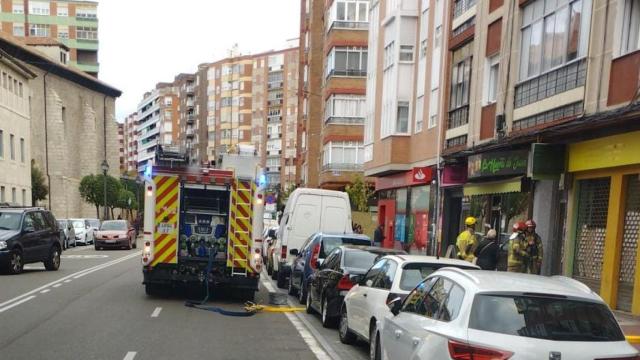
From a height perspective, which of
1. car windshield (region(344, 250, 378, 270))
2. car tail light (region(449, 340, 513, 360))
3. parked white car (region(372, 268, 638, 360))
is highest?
parked white car (region(372, 268, 638, 360))

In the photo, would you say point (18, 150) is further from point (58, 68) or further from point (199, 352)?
point (199, 352)

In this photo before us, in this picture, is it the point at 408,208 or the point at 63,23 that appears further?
the point at 63,23

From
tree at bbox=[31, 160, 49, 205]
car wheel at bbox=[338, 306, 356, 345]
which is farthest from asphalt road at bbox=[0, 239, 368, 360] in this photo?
tree at bbox=[31, 160, 49, 205]

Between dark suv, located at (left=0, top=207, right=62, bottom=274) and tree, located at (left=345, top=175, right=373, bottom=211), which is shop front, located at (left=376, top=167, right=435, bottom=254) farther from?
dark suv, located at (left=0, top=207, right=62, bottom=274)

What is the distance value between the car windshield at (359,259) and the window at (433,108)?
13259 mm

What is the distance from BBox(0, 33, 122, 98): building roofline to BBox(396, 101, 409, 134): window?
37173 millimetres

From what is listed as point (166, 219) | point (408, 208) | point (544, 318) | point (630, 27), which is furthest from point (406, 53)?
point (544, 318)

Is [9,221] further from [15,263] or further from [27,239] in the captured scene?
[15,263]

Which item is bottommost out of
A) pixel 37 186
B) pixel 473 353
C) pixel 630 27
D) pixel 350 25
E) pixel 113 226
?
pixel 113 226

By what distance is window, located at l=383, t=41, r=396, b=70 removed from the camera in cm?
2627

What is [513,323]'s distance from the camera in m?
4.29

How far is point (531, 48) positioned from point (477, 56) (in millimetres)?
3339

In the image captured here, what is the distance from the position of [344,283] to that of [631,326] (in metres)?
4.58

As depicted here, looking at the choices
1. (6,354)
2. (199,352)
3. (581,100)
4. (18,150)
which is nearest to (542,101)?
(581,100)
